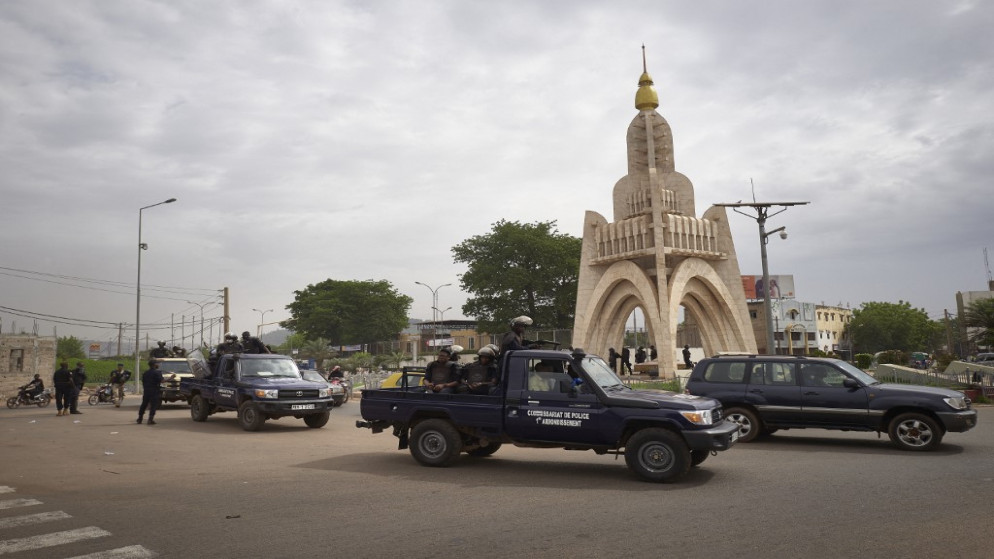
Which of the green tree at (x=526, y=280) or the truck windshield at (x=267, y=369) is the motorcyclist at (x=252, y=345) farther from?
the green tree at (x=526, y=280)

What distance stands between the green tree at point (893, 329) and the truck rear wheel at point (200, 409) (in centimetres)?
8062

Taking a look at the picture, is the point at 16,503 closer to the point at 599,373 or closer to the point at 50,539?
the point at 50,539

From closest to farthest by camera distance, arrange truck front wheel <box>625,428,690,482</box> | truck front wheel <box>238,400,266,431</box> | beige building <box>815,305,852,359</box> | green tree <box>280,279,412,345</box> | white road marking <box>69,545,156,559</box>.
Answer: white road marking <box>69,545,156,559</box> < truck front wheel <box>625,428,690,482</box> < truck front wheel <box>238,400,266,431</box> < green tree <box>280,279,412,345</box> < beige building <box>815,305,852,359</box>

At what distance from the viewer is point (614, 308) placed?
1431 inches

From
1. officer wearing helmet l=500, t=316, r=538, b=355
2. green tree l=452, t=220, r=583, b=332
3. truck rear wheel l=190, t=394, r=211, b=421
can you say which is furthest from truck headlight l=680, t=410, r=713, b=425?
green tree l=452, t=220, r=583, b=332

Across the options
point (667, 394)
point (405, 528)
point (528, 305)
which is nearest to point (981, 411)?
point (667, 394)

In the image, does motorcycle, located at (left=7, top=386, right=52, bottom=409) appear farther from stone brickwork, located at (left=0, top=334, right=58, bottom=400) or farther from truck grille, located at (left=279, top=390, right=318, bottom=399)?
truck grille, located at (left=279, top=390, right=318, bottom=399)

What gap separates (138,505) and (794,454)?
9362 millimetres

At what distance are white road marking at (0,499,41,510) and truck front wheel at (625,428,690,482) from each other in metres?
6.98

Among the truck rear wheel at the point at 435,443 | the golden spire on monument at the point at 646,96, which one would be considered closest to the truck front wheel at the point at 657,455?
the truck rear wheel at the point at 435,443

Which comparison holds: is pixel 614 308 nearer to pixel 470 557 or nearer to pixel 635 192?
pixel 635 192

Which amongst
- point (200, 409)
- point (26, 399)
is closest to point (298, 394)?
point (200, 409)

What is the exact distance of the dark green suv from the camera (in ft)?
34.0

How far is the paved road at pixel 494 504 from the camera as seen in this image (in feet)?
17.7
